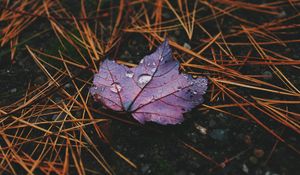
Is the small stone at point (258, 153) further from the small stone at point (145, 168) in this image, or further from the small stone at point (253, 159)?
the small stone at point (145, 168)

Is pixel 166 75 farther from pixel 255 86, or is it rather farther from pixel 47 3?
pixel 47 3

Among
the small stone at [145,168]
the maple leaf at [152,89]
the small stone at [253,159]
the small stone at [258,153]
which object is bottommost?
the small stone at [253,159]

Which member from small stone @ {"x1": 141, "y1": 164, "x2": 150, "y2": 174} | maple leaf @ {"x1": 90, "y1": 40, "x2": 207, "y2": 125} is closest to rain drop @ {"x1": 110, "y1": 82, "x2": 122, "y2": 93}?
maple leaf @ {"x1": 90, "y1": 40, "x2": 207, "y2": 125}

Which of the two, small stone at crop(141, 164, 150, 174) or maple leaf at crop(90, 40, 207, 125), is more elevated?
maple leaf at crop(90, 40, 207, 125)

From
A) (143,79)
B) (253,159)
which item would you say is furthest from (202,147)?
(143,79)

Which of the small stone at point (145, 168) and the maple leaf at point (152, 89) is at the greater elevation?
the maple leaf at point (152, 89)

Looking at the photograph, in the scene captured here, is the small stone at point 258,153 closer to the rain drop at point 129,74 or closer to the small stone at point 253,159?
the small stone at point 253,159

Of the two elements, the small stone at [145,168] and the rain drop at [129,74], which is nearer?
the small stone at [145,168]

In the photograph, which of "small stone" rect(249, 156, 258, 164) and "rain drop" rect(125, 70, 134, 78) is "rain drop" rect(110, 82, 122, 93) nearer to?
"rain drop" rect(125, 70, 134, 78)

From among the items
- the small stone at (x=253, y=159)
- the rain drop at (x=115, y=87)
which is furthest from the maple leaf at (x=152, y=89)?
the small stone at (x=253, y=159)
